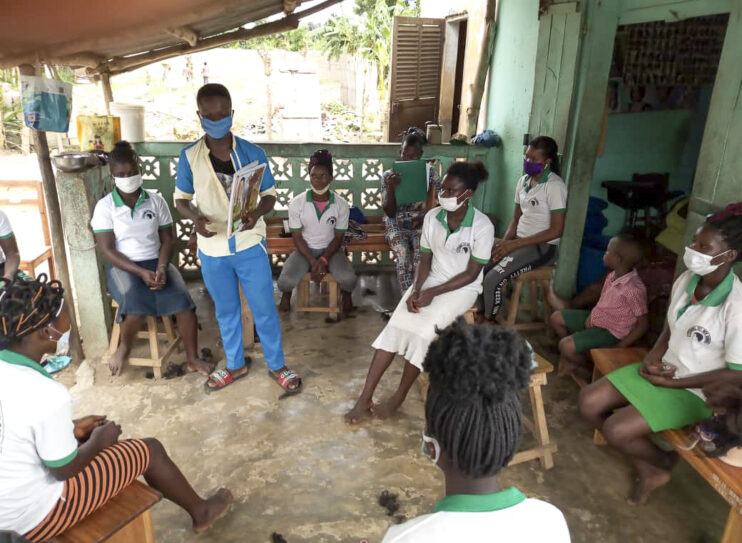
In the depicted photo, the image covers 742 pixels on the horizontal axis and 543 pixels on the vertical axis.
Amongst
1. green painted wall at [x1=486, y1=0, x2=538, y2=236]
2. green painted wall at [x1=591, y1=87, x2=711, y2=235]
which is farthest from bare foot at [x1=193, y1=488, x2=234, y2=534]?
green painted wall at [x1=591, y1=87, x2=711, y2=235]

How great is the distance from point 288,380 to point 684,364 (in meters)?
2.40

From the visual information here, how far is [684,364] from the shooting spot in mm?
2652

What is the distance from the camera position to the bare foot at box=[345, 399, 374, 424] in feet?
11.1

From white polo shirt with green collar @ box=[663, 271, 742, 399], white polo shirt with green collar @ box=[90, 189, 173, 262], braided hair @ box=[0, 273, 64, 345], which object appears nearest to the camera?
braided hair @ box=[0, 273, 64, 345]

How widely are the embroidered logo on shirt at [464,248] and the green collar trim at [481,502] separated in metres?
2.28

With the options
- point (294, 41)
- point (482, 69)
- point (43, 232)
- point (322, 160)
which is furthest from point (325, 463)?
point (294, 41)

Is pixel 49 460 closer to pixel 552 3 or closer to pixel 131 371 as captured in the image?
pixel 131 371

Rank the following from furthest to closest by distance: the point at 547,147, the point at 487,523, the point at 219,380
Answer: the point at 547,147 < the point at 219,380 < the point at 487,523

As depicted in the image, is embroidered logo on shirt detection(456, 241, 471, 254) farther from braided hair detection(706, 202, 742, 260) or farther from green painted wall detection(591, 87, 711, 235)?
green painted wall detection(591, 87, 711, 235)

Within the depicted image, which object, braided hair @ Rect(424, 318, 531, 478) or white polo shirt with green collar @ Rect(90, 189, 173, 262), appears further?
white polo shirt with green collar @ Rect(90, 189, 173, 262)

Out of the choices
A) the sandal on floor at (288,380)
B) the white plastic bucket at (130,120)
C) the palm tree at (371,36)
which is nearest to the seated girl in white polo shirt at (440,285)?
the sandal on floor at (288,380)

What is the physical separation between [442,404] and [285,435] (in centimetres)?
213

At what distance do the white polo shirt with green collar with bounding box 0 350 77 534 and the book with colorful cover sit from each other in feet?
4.92

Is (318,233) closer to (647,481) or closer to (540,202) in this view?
(540,202)
